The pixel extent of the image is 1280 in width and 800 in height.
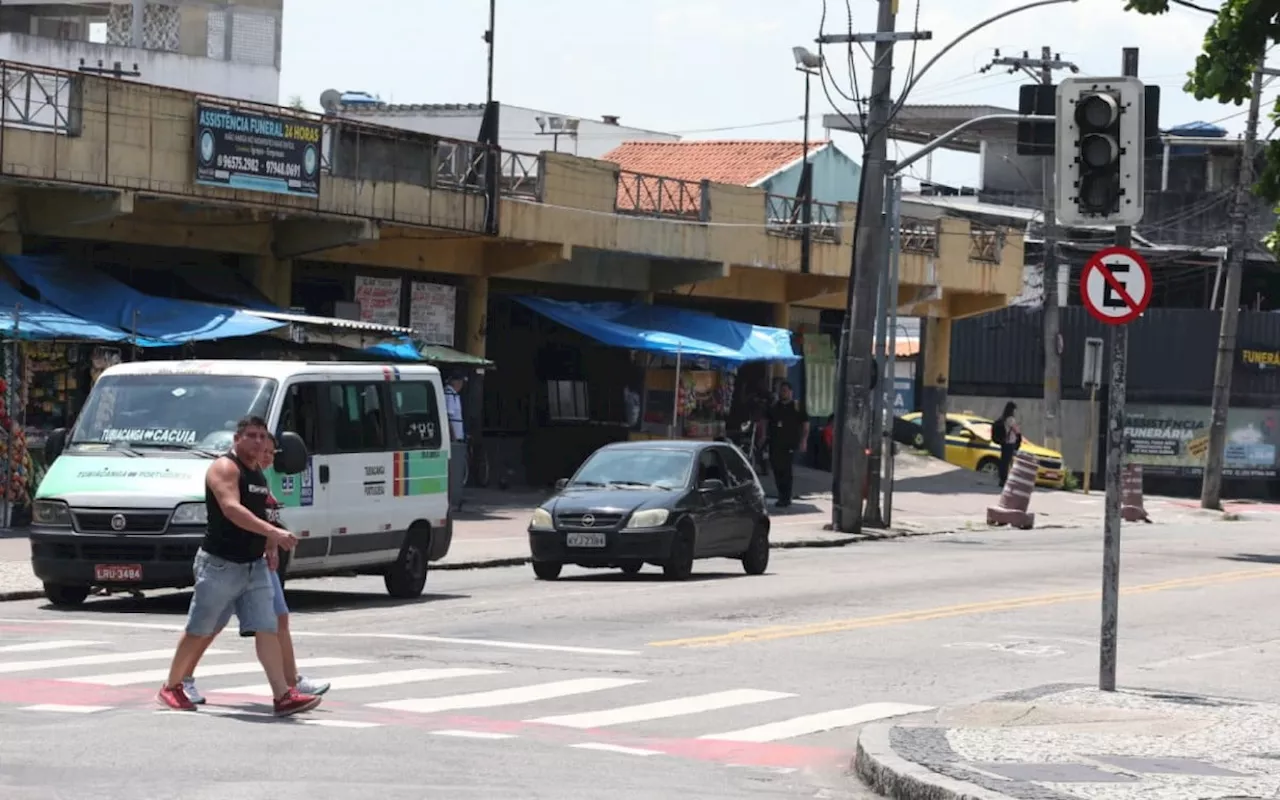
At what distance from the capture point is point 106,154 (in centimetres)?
2656

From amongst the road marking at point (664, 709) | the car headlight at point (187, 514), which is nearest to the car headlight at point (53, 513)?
the car headlight at point (187, 514)

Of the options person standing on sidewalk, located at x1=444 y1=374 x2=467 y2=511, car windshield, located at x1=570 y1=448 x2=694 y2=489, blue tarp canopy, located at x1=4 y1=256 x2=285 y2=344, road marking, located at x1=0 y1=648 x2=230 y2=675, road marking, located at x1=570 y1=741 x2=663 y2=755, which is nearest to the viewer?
road marking, located at x1=570 y1=741 x2=663 y2=755

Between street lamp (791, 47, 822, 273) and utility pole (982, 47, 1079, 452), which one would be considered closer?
street lamp (791, 47, 822, 273)

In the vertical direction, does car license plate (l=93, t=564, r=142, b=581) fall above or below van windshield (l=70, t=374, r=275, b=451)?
below

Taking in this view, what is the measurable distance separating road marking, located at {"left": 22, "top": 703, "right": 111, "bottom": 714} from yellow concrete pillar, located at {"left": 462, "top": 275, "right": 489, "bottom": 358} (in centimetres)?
2458

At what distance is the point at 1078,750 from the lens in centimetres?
1048

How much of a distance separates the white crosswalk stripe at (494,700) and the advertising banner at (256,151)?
1408 centimetres

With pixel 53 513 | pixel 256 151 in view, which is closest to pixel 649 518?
pixel 53 513

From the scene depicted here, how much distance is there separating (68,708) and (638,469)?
12.8 meters

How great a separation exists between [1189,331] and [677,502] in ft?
123

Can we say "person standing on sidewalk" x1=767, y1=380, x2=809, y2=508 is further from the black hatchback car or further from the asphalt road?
the black hatchback car

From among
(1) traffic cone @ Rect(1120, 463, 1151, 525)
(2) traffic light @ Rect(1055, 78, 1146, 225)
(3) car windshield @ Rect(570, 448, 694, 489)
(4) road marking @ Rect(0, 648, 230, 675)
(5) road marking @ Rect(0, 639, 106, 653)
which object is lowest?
A: (1) traffic cone @ Rect(1120, 463, 1151, 525)

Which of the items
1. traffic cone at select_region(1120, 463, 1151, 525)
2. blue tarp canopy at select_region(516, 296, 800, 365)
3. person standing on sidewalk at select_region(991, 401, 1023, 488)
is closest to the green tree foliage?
blue tarp canopy at select_region(516, 296, 800, 365)

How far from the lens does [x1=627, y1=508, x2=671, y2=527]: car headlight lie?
74.1ft
